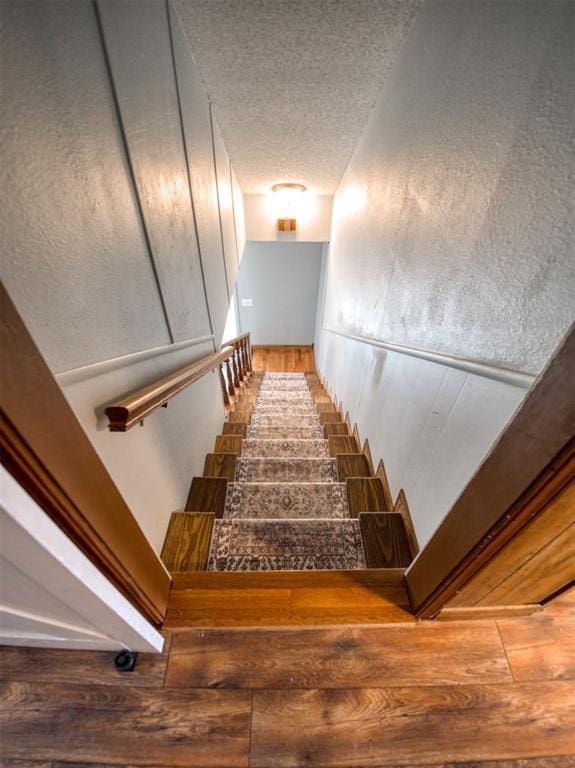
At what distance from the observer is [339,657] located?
89cm

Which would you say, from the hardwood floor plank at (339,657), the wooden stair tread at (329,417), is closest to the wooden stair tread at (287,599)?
the hardwood floor plank at (339,657)

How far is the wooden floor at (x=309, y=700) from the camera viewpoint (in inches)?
29.6

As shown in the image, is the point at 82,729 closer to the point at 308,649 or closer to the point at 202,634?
the point at 202,634

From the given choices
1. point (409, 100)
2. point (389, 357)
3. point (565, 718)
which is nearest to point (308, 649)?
point (565, 718)

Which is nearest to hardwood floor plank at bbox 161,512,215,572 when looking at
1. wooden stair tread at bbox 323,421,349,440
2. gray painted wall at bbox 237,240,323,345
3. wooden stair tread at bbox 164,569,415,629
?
wooden stair tread at bbox 164,569,415,629

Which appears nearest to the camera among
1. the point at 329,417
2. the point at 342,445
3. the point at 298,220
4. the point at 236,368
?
the point at 342,445

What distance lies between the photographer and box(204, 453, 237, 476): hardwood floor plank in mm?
1752

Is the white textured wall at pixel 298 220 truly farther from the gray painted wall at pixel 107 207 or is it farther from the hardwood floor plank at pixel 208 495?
the hardwood floor plank at pixel 208 495

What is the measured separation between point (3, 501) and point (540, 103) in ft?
4.20

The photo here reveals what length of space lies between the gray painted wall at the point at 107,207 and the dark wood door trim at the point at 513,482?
987 millimetres

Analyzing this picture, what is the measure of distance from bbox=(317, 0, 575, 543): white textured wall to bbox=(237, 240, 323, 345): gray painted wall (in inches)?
158

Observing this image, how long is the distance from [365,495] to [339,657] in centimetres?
68

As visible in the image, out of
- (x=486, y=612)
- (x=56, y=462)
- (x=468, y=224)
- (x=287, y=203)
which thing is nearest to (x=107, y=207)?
(x=56, y=462)

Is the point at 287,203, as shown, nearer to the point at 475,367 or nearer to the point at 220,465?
the point at 220,465
